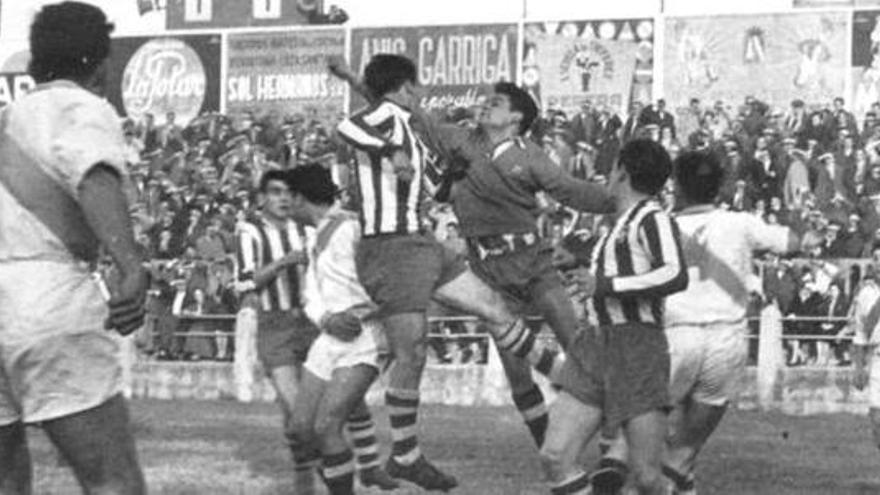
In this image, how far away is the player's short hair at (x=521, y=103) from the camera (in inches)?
566

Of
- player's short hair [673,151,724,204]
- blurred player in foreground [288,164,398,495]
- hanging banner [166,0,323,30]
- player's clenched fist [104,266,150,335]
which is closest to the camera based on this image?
player's clenched fist [104,266,150,335]

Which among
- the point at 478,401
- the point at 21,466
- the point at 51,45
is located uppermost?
the point at 51,45

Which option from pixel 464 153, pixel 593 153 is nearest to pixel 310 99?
pixel 593 153

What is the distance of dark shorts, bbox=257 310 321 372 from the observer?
47.4ft

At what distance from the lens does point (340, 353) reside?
42.4 feet

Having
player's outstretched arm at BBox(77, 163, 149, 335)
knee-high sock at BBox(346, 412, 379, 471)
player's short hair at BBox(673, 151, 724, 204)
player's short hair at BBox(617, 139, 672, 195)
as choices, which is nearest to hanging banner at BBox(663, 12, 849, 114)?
knee-high sock at BBox(346, 412, 379, 471)

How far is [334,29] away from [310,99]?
145 centimetres

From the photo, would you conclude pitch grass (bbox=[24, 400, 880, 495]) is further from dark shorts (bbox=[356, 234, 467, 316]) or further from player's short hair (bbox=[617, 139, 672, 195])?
player's short hair (bbox=[617, 139, 672, 195])

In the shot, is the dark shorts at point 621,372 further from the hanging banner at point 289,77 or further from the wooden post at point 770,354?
the hanging banner at point 289,77

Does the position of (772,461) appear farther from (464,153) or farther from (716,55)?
(716,55)

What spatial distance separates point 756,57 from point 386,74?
79.9 ft

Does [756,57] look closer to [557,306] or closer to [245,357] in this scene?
[245,357]

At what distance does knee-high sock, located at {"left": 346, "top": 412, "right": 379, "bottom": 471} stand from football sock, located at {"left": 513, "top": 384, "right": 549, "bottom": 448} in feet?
3.30

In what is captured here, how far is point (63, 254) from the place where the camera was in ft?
24.5
